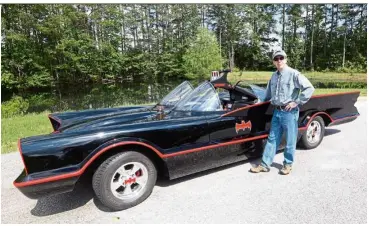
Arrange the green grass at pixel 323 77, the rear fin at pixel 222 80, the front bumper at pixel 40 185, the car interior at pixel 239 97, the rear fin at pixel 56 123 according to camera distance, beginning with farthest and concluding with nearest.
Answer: the green grass at pixel 323 77, the rear fin at pixel 222 80, the car interior at pixel 239 97, the rear fin at pixel 56 123, the front bumper at pixel 40 185

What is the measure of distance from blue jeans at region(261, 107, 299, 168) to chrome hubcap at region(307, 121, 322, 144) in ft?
3.46

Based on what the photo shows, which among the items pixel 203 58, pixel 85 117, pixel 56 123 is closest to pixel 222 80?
pixel 85 117

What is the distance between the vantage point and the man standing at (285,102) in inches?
129

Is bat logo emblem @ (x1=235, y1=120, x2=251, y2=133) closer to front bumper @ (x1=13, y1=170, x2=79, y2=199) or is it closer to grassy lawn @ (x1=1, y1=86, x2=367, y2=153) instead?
front bumper @ (x1=13, y1=170, x2=79, y2=199)

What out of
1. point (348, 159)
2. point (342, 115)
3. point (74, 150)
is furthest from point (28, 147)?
point (342, 115)

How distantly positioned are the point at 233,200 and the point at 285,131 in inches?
50.6

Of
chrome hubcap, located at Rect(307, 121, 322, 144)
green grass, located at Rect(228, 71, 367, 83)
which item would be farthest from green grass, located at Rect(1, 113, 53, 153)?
green grass, located at Rect(228, 71, 367, 83)

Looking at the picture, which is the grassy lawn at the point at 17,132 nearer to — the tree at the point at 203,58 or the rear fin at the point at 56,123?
the rear fin at the point at 56,123

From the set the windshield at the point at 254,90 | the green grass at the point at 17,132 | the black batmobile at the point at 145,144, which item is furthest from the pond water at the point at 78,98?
the black batmobile at the point at 145,144

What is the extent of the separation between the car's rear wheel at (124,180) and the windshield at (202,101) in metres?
1.07

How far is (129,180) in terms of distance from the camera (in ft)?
9.15

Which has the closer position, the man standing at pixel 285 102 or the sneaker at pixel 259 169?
the man standing at pixel 285 102

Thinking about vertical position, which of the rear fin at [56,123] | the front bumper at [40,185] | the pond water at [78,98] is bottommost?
the pond water at [78,98]

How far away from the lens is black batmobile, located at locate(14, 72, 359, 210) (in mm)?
2428
